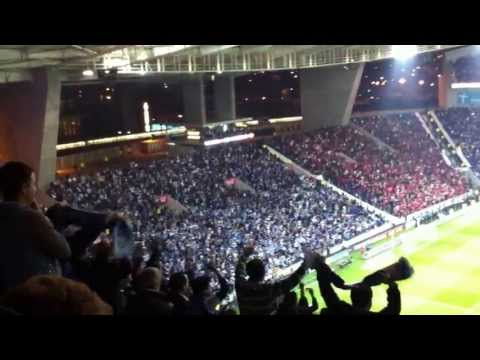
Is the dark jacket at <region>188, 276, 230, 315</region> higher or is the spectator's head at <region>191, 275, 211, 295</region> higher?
the spectator's head at <region>191, 275, 211, 295</region>

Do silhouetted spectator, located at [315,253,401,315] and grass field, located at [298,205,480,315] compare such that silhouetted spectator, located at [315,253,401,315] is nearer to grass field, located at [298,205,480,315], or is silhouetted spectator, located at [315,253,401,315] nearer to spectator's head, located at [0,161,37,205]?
spectator's head, located at [0,161,37,205]

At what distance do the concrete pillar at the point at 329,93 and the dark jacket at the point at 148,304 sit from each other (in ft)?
98.7

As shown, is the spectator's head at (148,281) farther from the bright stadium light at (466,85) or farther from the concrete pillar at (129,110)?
the bright stadium light at (466,85)

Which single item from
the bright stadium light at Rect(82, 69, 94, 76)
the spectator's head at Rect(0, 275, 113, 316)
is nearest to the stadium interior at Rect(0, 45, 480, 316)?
the spectator's head at Rect(0, 275, 113, 316)

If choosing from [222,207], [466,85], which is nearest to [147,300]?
[222,207]

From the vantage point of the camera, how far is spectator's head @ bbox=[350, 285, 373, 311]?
248 centimetres

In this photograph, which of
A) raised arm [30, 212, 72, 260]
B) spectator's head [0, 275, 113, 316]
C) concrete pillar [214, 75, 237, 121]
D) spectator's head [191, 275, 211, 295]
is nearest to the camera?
spectator's head [0, 275, 113, 316]

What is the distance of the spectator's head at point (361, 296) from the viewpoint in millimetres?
2479

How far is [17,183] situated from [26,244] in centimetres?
31

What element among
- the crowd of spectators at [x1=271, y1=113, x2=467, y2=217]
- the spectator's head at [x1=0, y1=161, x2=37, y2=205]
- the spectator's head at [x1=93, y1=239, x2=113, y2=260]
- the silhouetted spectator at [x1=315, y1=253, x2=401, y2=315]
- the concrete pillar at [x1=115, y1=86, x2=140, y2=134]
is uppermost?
the spectator's head at [x1=0, y1=161, x2=37, y2=205]

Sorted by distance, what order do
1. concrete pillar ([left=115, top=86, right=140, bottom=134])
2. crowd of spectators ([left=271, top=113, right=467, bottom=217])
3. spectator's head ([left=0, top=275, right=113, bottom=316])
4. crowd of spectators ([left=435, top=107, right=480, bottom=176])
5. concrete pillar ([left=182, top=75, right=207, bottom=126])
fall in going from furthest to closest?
crowd of spectators ([left=435, top=107, right=480, bottom=176])
concrete pillar ([left=115, top=86, right=140, bottom=134])
concrete pillar ([left=182, top=75, right=207, bottom=126])
crowd of spectators ([left=271, top=113, right=467, bottom=217])
spectator's head ([left=0, top=275, right=113, bottom=316])

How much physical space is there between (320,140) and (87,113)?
1234 centimetres

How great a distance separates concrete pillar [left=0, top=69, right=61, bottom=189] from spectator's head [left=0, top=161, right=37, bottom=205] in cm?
1713
